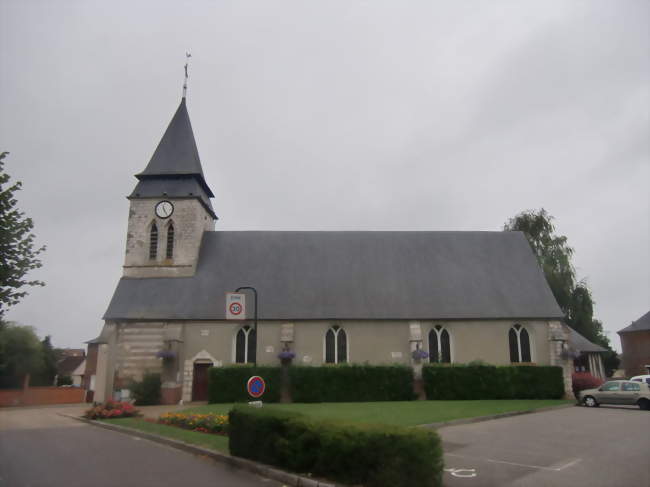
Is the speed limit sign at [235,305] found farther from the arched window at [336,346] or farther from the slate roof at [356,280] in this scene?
the arched window at [336,346]

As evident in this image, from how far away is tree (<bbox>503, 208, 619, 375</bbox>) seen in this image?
1438 inches

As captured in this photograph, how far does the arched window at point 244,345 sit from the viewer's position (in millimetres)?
24578

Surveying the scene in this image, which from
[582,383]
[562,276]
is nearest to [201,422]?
[582,383]

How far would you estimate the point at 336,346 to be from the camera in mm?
24844

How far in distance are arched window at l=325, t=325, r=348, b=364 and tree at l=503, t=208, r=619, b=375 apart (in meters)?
19.3

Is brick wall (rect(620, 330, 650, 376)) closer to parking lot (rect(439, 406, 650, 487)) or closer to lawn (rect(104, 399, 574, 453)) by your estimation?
lawn (rect(104, 399, 574, 453))

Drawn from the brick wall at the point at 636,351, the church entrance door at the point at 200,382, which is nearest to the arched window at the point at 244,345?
the church entrance door at the point at 200,382

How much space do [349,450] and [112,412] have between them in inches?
538

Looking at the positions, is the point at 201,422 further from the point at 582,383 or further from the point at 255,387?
the point at 582,383

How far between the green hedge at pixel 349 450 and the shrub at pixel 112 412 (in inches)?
419

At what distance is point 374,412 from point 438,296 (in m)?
10.2

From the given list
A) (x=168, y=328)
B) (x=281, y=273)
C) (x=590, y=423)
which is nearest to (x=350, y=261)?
(x=281, y=273)

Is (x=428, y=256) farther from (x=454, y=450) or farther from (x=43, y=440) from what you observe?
(x=43, y=440)

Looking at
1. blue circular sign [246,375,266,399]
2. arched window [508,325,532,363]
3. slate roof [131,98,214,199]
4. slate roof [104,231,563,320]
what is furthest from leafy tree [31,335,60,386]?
arched window [508,325,532,363]
